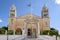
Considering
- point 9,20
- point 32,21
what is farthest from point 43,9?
point 32,21

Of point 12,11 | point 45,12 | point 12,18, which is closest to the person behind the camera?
point 12,18

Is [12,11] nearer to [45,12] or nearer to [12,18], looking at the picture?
[12,18]

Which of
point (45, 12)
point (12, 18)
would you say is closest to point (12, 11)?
point (12, 18)

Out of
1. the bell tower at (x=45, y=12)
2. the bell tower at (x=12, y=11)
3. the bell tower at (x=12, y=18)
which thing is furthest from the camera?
the bell tower at (x=12, y=11)

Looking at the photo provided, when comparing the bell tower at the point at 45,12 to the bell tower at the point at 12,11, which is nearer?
the bell tower at the point at 45,12

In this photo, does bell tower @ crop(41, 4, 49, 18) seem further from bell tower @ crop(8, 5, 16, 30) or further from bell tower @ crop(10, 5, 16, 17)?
bell tower @ crop(8, 5, 16, 30)

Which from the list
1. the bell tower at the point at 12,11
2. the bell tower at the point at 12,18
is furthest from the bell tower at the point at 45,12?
the bell tower at the point at 12,18

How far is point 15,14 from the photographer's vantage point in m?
58.1

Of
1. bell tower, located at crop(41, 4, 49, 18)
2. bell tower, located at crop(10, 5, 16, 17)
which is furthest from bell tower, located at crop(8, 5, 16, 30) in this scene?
bell tower, located at crop(41, 4, 49, 18)

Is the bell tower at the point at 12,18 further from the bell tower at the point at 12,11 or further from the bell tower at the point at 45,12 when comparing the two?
the bell tower at the point at 45,12

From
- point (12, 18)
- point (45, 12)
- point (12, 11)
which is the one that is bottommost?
point (12, 18)

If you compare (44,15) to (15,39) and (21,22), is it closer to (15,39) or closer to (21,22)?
(21,22)

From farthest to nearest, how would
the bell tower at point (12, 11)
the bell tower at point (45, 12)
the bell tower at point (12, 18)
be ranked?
the bell tower at point (12, 11) < the bell tower at point (45, 12) < the bell tower at point (12, 18)

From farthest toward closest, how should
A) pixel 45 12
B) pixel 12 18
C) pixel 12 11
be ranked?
pixel 12 11
pixel 45 12
pixel 12 18
